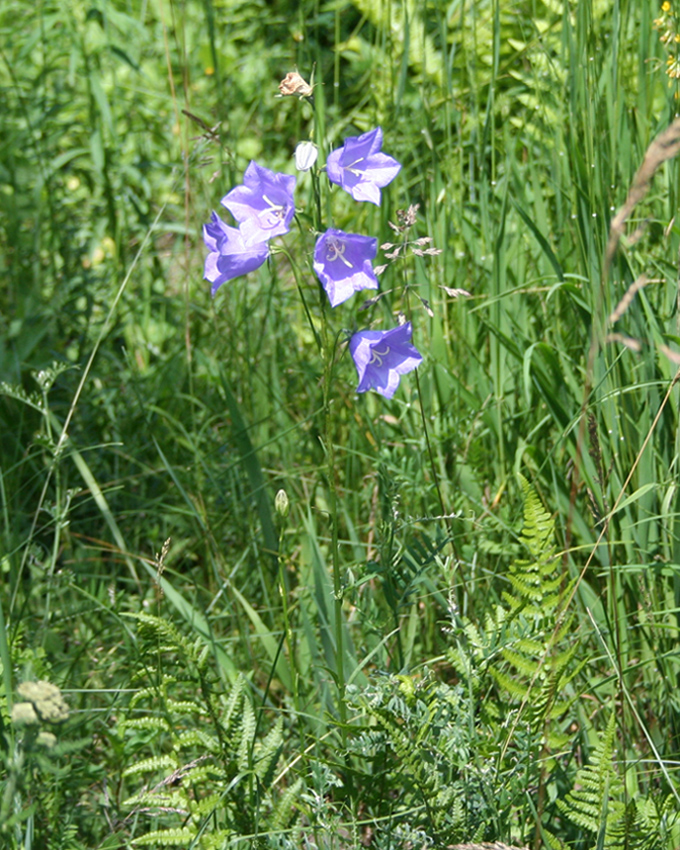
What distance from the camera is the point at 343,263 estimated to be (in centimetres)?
138

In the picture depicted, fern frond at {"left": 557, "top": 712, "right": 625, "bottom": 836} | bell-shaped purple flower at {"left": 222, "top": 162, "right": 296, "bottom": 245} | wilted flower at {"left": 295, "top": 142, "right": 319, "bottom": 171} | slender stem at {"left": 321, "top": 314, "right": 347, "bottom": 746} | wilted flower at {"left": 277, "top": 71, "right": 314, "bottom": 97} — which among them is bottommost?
fern frond at {"left": 557, "top": 712, "right": 625, "bottom": 836}

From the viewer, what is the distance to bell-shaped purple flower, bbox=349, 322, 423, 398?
1.45m

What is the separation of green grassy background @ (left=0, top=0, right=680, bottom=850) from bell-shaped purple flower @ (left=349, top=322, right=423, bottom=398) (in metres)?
0.05

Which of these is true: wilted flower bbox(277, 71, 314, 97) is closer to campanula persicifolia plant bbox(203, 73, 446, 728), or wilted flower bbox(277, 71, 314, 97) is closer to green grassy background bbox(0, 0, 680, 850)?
campanula persicifolia plant bbox(203, 73, 446, 728)

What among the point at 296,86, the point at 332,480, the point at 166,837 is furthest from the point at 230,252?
the point at 166,837

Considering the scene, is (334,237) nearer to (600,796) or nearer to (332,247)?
(332,247)

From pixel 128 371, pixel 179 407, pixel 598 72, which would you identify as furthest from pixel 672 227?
pixel 128 371

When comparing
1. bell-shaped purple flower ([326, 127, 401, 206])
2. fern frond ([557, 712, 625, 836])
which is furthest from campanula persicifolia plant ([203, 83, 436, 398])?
fern frond ([557, 712, 625, 836])

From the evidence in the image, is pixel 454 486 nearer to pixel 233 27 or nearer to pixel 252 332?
pixel 252 332

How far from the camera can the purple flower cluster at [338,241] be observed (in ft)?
4.45

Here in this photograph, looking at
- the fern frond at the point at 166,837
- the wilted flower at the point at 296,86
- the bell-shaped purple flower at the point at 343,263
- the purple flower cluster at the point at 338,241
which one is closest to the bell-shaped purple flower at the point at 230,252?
the purple flower cluster at the point at 338,241

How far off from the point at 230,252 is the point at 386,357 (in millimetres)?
305

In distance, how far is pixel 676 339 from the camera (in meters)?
1.73

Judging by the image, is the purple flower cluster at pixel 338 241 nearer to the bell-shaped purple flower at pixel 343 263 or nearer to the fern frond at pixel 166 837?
the bell-shaped purple flower at pixel 343 263
